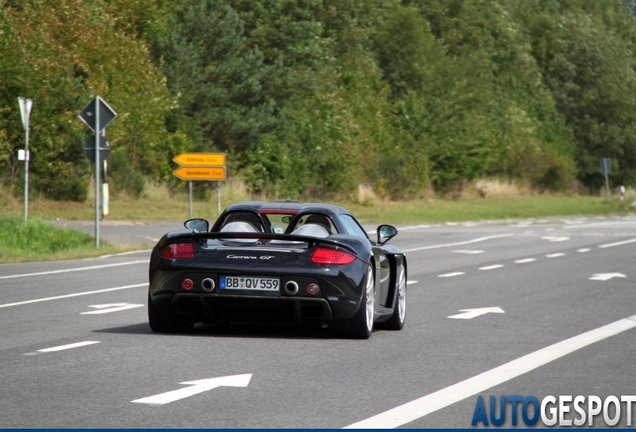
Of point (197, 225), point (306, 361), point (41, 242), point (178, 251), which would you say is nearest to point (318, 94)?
point (41, 242)

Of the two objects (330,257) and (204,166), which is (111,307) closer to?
(330,257)

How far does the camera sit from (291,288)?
36.5ft

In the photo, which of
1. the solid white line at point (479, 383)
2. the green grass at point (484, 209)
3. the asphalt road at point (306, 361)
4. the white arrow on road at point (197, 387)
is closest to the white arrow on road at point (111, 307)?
the asphalt road at point (306, 361)

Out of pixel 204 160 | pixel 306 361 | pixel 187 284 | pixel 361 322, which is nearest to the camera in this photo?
pixel 306 361

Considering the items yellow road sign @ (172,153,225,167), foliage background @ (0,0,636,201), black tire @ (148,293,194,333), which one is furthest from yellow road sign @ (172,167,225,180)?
black tire @ (148,293,194,333)

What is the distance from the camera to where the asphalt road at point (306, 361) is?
7555 mm

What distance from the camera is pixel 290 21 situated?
5916 centimetres

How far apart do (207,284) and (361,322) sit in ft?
4.36

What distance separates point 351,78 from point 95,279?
156 ft

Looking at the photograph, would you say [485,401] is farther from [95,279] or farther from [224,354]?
[95,279]

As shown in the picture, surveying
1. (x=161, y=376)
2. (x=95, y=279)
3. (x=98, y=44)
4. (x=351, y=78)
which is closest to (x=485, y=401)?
(x=161, y=376)

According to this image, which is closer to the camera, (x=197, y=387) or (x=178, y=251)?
(x=197, y=387)

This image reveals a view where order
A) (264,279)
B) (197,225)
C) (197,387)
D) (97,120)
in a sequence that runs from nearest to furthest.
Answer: (197,387)
(264,279)
(197,225)
(97,120)

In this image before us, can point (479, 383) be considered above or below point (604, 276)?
above
